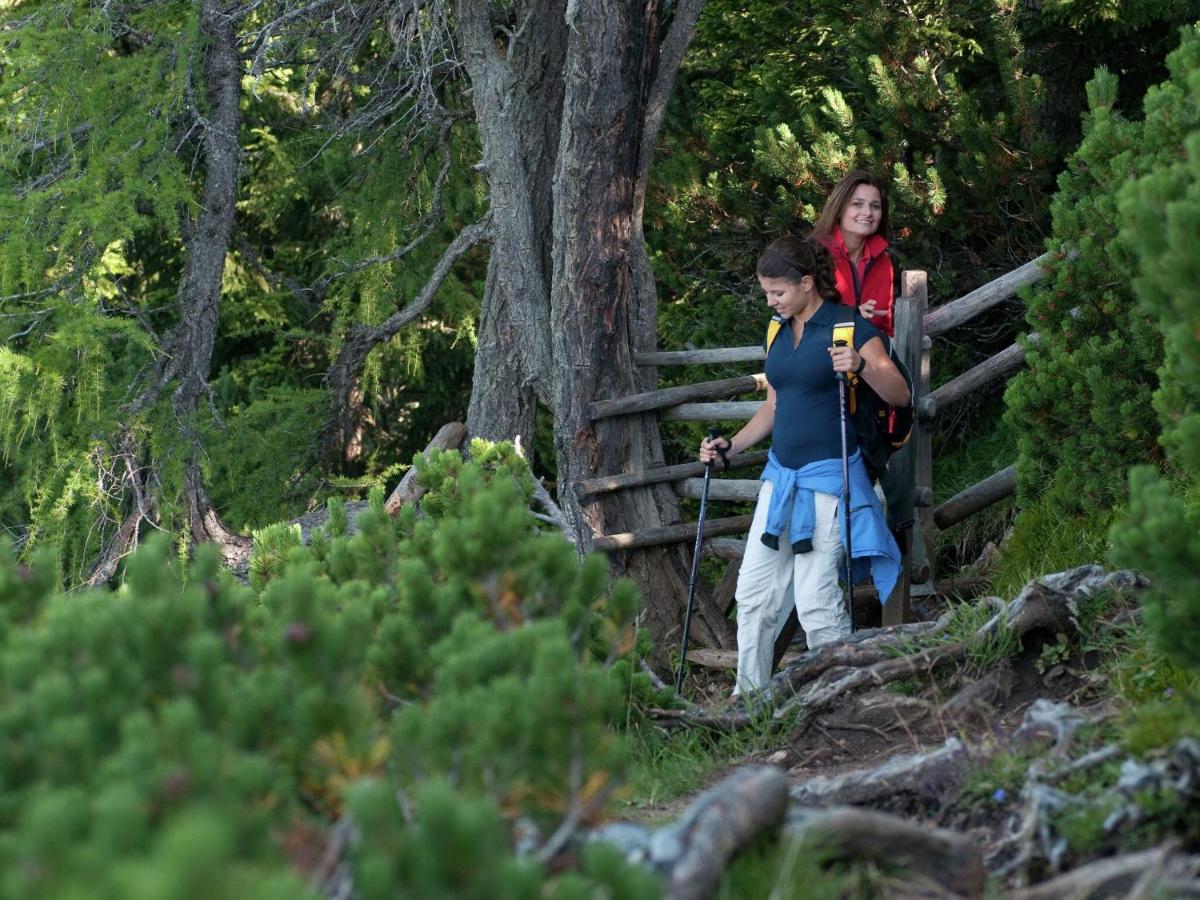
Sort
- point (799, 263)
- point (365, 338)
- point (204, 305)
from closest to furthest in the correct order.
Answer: point (799, 263), point (204, 305), point (365, 338)

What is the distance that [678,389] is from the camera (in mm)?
7477

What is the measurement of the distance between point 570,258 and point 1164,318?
4388 mm

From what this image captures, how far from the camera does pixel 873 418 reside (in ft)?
18.1

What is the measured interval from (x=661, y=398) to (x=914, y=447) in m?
1.41

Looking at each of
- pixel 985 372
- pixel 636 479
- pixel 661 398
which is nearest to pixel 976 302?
pixel 985 372

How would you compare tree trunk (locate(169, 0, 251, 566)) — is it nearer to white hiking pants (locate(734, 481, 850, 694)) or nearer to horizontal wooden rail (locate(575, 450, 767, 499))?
horizontal wooden rail (locate(575, 450, 767, 499))

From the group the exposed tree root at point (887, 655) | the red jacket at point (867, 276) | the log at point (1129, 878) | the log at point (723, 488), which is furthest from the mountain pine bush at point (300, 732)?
the log at point (723, 488)

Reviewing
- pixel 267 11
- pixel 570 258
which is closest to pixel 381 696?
pixel 570 258

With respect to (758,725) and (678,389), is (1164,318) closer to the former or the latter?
(758,725)

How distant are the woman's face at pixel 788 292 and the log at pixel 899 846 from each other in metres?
2.77

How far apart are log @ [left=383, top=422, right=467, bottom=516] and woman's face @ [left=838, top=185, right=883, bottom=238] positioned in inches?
108

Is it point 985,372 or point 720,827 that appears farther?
point 985,372

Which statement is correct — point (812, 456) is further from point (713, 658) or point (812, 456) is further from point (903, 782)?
point (713, 658)

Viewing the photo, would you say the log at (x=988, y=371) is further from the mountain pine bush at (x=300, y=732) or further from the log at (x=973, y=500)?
the mountain pine bush at (x=300, y=732)
